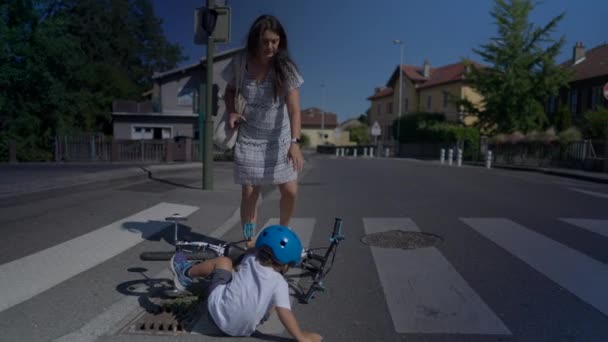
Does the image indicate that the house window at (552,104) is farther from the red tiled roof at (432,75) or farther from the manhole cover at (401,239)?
the manhole cover at (401,239)

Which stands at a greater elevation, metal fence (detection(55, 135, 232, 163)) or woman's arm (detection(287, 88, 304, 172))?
woman's arm (detection(287, 88, 304, 172))

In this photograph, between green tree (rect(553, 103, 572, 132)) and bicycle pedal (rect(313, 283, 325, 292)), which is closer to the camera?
bicycle pedal (rect(313, 283, 325, 292))

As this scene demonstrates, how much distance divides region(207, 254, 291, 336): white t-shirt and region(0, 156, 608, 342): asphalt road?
14 centimetres

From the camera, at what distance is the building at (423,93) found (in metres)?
48.9

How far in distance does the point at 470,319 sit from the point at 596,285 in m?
1.37

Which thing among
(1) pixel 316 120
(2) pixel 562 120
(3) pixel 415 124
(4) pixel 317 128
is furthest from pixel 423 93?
(1) pixel 316 120

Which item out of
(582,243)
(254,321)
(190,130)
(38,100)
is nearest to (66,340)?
(254,321)

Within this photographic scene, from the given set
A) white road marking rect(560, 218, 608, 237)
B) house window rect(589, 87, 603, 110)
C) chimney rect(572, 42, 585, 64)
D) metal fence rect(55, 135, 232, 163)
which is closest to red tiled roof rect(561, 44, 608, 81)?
chimney rect(572, 42, 585, 64)

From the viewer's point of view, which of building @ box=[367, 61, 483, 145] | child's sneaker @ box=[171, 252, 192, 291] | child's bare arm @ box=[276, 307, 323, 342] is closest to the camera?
child's bare arm @ box=[276, 307, 323, 342]

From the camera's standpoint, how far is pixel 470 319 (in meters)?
3.02

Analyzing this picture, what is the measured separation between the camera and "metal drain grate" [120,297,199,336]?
2.88m

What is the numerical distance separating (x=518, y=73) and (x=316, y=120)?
210 feet

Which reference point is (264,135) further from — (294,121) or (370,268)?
(370,268)

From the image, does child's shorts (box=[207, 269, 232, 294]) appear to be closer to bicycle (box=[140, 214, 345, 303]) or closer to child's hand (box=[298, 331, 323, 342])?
bicycle (box=[140, 214, 345, 303])
